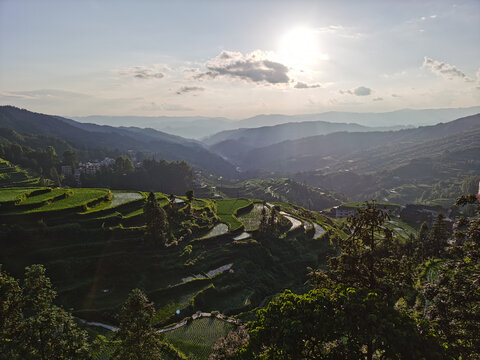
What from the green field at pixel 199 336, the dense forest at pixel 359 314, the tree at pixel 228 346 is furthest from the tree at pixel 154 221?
the tree at pixel 228 346

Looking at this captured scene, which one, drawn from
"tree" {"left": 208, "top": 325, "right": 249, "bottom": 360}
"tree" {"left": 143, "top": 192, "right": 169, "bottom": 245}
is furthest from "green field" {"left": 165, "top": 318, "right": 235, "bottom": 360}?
"tree" {"left": 143, "top": 192, "right": 169, "bottom": 245}

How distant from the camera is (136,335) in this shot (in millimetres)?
20422

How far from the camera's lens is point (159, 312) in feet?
133

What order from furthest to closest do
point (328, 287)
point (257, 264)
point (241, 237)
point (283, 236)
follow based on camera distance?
1. point (283, 236)
2. point (241, 237)
3. point (257, 264)
4. point (328, 287)

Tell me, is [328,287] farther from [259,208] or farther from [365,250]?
[259,208]

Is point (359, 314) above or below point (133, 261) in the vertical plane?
above

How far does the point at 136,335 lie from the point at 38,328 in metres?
6.27

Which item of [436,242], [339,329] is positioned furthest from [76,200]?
[436,242]

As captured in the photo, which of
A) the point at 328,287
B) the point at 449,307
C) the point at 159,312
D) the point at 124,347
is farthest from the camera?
the point at 159,312

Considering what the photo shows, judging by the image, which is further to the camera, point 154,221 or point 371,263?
point 154,221

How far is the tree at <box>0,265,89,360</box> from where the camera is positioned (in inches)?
693

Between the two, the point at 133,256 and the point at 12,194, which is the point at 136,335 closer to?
the point at 133,256

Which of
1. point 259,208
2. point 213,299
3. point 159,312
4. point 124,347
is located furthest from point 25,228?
point 259,208

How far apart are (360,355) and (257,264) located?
4577cm
